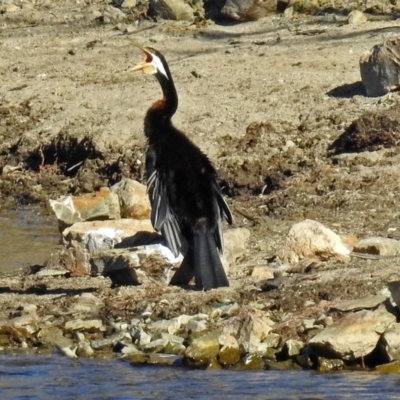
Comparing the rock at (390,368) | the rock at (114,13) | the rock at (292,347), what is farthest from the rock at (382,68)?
the rock at (390,368)

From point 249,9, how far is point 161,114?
6.94 metres

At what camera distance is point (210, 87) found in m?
14.0

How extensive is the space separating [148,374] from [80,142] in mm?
6443

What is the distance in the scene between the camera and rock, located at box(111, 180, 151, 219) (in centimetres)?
1080

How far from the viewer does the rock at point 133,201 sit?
10.8 m

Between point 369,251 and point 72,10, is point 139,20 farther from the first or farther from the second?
point 369,251

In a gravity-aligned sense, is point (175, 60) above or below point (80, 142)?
above

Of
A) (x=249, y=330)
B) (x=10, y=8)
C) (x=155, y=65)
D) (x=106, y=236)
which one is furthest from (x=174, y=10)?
(x=249, y=330)

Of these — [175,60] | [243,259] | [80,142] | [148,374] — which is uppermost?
[175,60]

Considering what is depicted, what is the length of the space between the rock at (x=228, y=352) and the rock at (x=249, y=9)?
9.19 metres

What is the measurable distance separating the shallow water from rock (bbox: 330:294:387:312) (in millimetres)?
3108

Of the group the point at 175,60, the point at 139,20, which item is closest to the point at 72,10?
the point at 139,20

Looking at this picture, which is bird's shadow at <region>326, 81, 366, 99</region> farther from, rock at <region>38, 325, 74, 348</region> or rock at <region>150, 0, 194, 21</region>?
rock at <region>38, 325, 74, 348</region>

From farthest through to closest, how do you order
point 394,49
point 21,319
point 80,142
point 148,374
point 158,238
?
point 80,142 → point 394,49 → point 158,238 → point 21,319 → point 148,374
